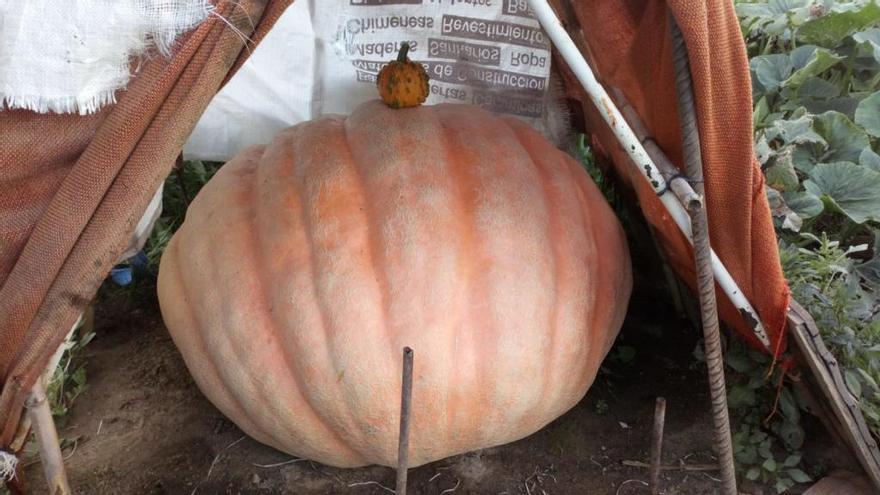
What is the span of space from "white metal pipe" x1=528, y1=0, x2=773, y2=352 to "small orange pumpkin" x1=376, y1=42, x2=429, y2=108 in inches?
23.8

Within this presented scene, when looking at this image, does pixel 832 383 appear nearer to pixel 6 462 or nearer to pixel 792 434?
pixel 792 434

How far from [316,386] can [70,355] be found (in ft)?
2.87

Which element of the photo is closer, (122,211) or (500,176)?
(122,211)

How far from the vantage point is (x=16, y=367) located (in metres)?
1.29

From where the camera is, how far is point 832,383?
1.54 m

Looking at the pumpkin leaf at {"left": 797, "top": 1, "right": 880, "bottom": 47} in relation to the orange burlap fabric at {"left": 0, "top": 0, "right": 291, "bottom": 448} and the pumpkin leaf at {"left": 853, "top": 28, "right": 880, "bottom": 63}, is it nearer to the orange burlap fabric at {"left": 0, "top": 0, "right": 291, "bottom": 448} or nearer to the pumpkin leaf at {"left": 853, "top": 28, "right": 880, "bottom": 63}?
the pumpkin leaf at {"left": 853, "top": 28, "right": 880, "bottom": 63}

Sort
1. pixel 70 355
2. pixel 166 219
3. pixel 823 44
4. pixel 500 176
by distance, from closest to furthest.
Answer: pixel 500 176, pixel 70 355, pixel 823 44, pixel 166 219

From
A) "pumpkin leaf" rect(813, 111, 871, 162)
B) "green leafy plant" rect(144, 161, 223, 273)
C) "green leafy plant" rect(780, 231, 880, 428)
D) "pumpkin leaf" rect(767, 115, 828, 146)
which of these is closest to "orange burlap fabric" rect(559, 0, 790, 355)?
"green leafy plant" rect(780, 231, 880, 428)

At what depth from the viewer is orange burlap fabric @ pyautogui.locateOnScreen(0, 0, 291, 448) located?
1160 mm

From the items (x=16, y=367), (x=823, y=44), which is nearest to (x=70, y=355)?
(x=16, y=367)

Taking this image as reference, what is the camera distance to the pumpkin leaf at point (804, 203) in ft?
6.32

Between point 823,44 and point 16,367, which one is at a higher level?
point 823,44

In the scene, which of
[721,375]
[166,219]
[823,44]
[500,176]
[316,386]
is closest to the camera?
[721,375]

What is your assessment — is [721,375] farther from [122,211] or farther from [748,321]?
[122,211]
